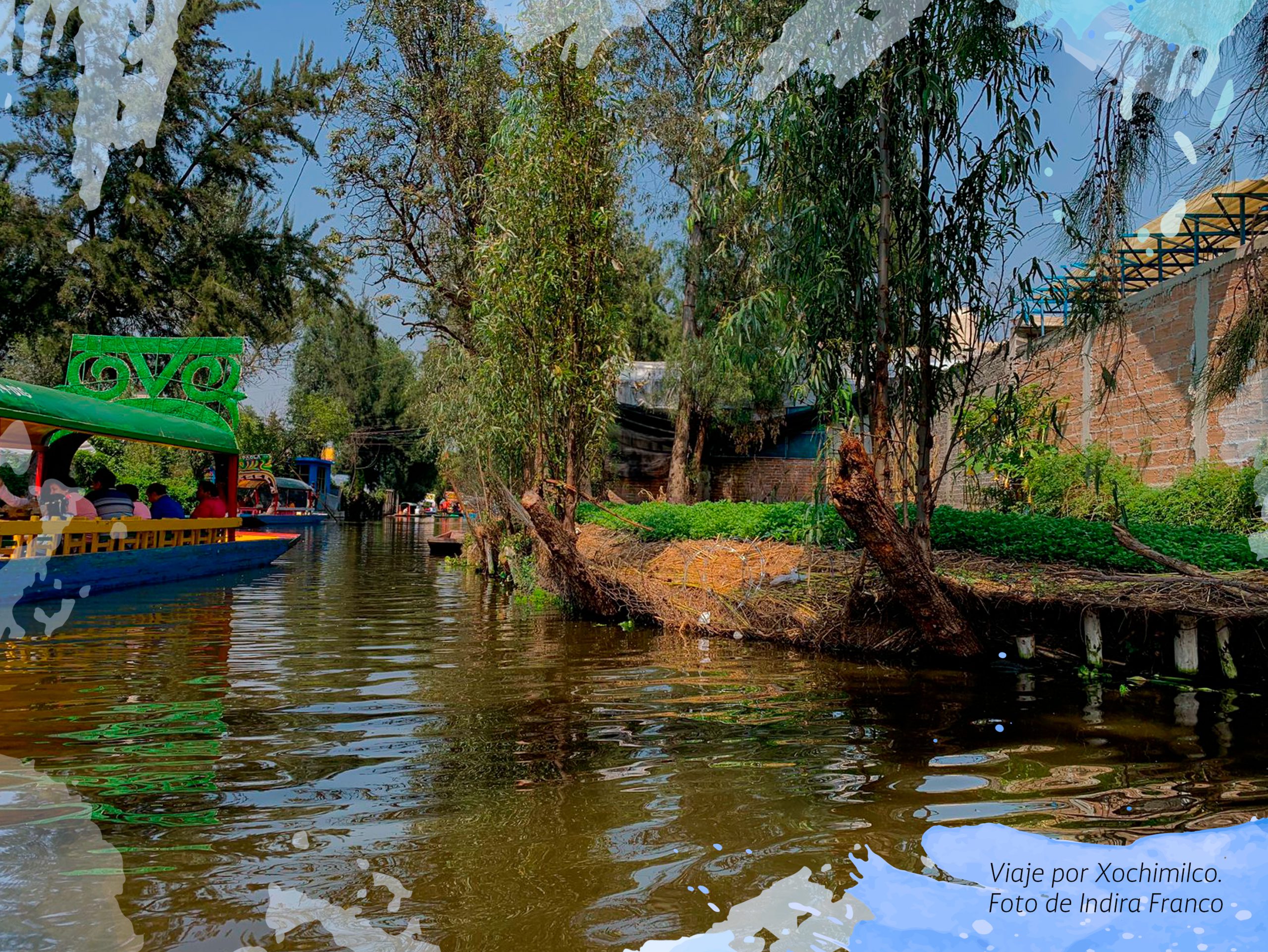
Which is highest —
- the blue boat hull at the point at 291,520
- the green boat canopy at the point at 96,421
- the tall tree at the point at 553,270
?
the tall tree at the point at 553,270

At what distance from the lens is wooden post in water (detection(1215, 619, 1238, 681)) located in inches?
275

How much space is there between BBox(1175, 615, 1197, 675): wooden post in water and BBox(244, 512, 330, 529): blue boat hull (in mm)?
23585

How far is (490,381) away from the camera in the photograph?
13.1 metres

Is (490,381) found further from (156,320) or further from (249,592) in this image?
(156,320)

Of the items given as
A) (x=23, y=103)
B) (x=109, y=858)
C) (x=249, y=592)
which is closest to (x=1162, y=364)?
(x=109, y=858)

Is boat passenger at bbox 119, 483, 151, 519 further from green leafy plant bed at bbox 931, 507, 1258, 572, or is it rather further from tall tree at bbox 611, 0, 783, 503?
green leafy plant bed at bbox 931, 507, 1258, 572

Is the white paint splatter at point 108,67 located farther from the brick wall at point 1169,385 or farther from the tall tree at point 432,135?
the brick wall at point 1169,385

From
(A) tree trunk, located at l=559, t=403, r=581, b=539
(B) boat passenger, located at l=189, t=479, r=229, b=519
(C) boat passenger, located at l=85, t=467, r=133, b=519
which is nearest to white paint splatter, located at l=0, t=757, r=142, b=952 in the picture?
(A) tree trunk, located at l=559, t=403, r=581, b=539

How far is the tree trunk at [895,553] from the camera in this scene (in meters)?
7.31

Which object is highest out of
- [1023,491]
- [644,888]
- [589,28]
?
[589,28]

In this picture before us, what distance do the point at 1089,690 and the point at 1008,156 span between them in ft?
15.5

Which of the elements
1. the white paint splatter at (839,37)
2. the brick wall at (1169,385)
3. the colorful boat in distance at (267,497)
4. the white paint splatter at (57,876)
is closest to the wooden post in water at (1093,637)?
the brick wall at (1169,385)

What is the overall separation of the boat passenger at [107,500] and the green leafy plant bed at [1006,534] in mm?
7900

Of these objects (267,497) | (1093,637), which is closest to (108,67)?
(1093,637)
